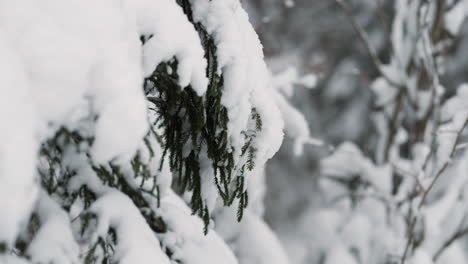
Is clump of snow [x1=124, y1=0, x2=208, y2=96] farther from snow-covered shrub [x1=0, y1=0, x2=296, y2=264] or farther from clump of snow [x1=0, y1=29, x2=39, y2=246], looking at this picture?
clump of snow [x1=0, y1=29, x2=39, y2=246]

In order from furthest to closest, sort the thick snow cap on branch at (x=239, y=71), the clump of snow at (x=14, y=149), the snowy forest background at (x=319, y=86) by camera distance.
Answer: the snowy forest background at (x=319, y=86)
the thick snow cap on branch at (x=239, y=71)
the clump of snow at (x=14, y=149)

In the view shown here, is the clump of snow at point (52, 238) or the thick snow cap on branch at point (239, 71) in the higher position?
the thick snow cap on branch at point (239, 71)

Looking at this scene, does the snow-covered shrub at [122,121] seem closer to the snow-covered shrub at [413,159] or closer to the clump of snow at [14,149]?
the clump of snow at [14,149]

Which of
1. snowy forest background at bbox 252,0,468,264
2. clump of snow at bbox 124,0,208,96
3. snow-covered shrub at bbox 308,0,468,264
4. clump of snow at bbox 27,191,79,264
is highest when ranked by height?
snowy forest background at bbox 252,0,468,264

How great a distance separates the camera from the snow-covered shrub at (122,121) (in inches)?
42.6

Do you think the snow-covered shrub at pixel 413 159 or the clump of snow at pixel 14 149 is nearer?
the clump of snow at pixel 14 149

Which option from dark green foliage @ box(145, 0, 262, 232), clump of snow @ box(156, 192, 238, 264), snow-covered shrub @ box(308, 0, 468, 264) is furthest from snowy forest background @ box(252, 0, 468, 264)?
dark green foliage @ box(145, 0, 262, 232)

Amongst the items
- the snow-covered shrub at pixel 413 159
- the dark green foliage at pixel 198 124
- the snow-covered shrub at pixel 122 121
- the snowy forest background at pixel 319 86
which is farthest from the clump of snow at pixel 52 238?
the snowy forest background at pixel 319 86

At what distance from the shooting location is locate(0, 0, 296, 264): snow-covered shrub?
1.08 m

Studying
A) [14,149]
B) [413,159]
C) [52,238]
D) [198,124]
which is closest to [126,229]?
[52,238]

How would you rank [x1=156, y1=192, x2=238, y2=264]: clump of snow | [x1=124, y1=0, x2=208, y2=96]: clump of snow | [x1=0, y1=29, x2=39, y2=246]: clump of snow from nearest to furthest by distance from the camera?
[x1=0, y1=29, x2=39, y2=246]: clump of snow
[x1=124, y1=0, x2=208, y2=96]: clump of snow
[x1=156, y1=192, x2=238, y2=264]: clump of snow

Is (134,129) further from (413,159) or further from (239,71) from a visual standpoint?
(413,159)

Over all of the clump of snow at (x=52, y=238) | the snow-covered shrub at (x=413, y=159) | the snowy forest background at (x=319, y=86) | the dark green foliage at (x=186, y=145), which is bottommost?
the clump of snow at (x=52, y=238)

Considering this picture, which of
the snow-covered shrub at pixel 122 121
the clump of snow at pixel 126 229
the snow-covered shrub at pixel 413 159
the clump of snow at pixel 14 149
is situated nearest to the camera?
the clump of snow at pixel 14 149
